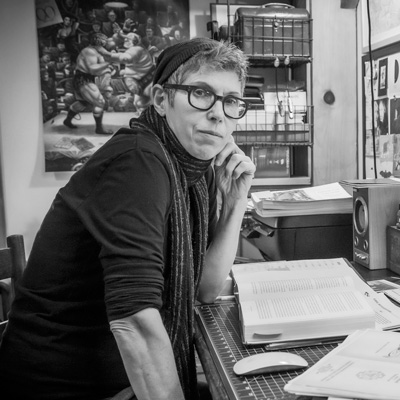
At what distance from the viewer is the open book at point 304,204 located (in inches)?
57.8

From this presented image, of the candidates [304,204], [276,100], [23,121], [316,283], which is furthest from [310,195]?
[23,121]

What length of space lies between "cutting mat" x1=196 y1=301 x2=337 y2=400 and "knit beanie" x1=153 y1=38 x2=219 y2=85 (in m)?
0.56

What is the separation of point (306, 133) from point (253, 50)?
45 cm

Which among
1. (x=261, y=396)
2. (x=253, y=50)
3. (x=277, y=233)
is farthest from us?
(x=253, y=50)

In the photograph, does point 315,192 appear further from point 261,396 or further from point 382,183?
point 261,396

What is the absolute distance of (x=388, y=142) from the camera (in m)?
1.91

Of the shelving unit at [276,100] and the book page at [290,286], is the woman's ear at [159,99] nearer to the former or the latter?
the book page at [290,286]

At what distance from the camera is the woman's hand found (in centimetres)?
129

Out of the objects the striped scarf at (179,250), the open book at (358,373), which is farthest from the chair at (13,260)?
the open book at (358,373)

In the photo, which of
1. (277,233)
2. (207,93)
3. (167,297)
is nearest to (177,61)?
(207,93)

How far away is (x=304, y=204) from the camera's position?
4.82 feet

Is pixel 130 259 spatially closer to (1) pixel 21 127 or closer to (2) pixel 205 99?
(2) pixel 205 99

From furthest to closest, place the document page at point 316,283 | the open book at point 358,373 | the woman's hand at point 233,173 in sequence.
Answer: the woman's hand at point 233,173
the document page at point 316,283
the open book at point 358,373

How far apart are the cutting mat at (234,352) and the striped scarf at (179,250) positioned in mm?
56
